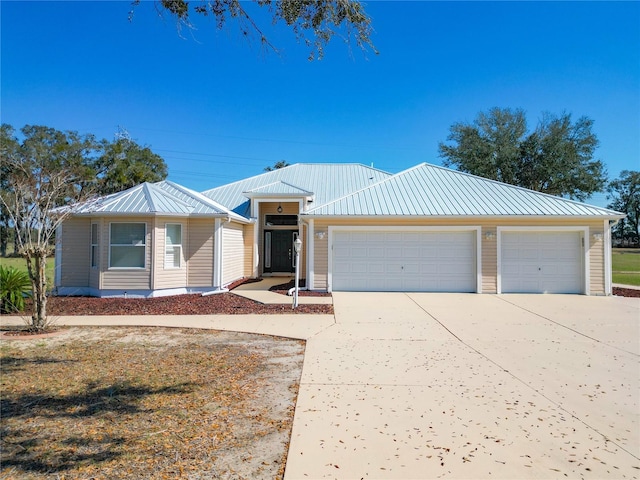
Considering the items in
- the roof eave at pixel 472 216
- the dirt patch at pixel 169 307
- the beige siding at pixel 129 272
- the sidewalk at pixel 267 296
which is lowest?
the dirt patch at pixel 169 307

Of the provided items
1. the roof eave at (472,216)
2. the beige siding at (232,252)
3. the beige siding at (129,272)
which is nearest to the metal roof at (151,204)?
the beige siding at (129,272)

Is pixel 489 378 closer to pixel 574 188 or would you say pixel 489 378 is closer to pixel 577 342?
pixel 577 342

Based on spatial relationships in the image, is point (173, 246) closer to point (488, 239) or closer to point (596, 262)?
point (488, 239)

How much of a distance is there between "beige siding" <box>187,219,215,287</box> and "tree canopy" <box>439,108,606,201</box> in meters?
22.0

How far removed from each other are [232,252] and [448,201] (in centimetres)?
841

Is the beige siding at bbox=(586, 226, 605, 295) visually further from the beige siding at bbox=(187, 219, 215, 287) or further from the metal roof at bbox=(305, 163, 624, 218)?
the beige siding at bbox=(187, 219, 215, 287)

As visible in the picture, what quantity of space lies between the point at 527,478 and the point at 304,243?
524 inches

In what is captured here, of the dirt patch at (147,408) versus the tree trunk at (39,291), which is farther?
the tree trunk at (39,291)

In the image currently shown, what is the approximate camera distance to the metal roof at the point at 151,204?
39.2 ft

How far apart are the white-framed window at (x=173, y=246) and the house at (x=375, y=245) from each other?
3 cm

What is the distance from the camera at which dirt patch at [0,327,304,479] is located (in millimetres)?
3199

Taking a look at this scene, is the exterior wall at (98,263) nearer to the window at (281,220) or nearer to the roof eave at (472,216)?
the roof eave at (472,216)

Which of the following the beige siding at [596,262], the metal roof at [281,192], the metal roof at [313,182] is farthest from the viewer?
the metal roof at [313,182]

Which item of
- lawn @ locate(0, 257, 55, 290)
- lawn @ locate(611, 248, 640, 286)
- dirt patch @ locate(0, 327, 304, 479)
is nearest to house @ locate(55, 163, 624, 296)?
lawn @ locate(0, 257, 55, 290)
